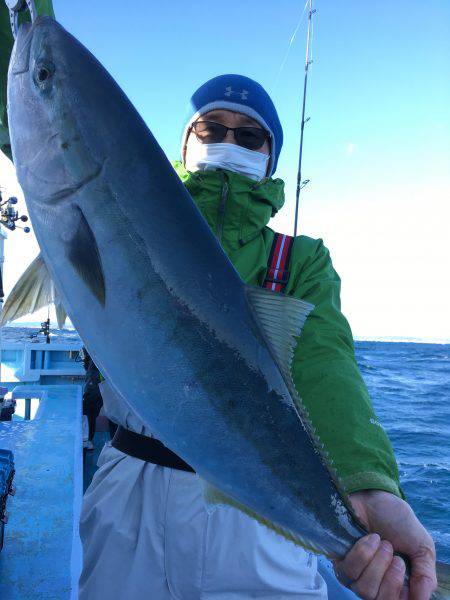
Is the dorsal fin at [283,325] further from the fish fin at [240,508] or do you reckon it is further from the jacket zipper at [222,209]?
the jacket zipper at [222,209]

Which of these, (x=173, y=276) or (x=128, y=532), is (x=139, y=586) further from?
(x=173, y=276)

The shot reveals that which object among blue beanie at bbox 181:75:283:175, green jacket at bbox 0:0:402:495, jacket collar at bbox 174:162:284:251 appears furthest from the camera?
blue beanie at bbox 181:75:283:175

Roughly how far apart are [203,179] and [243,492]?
1506 mm

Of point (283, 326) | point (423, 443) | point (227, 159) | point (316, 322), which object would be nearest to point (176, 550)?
point (283, 326)

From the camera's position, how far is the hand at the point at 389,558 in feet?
4.86

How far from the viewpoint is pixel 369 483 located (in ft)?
5.39

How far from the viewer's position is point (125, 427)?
1997 mm

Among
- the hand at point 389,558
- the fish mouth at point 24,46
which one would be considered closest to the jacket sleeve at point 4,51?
the fish mouth at point 24,46

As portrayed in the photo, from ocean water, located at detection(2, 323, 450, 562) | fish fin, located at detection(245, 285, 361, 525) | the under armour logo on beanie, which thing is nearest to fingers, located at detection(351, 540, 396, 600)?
fish fin, located at detection(245, 285, 361, 525)

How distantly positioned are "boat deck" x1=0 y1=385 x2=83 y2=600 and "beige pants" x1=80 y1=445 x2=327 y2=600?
52 centimetres

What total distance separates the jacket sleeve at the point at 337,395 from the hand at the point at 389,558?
87 mm

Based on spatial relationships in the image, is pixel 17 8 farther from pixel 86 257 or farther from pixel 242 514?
pixel 242 514

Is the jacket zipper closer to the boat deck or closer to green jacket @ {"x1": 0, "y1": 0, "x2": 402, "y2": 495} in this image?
green jacket @ {"x1": 0, "y1": 0, "x2": 402, "y2": 495}

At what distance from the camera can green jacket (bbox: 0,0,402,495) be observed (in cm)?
171
